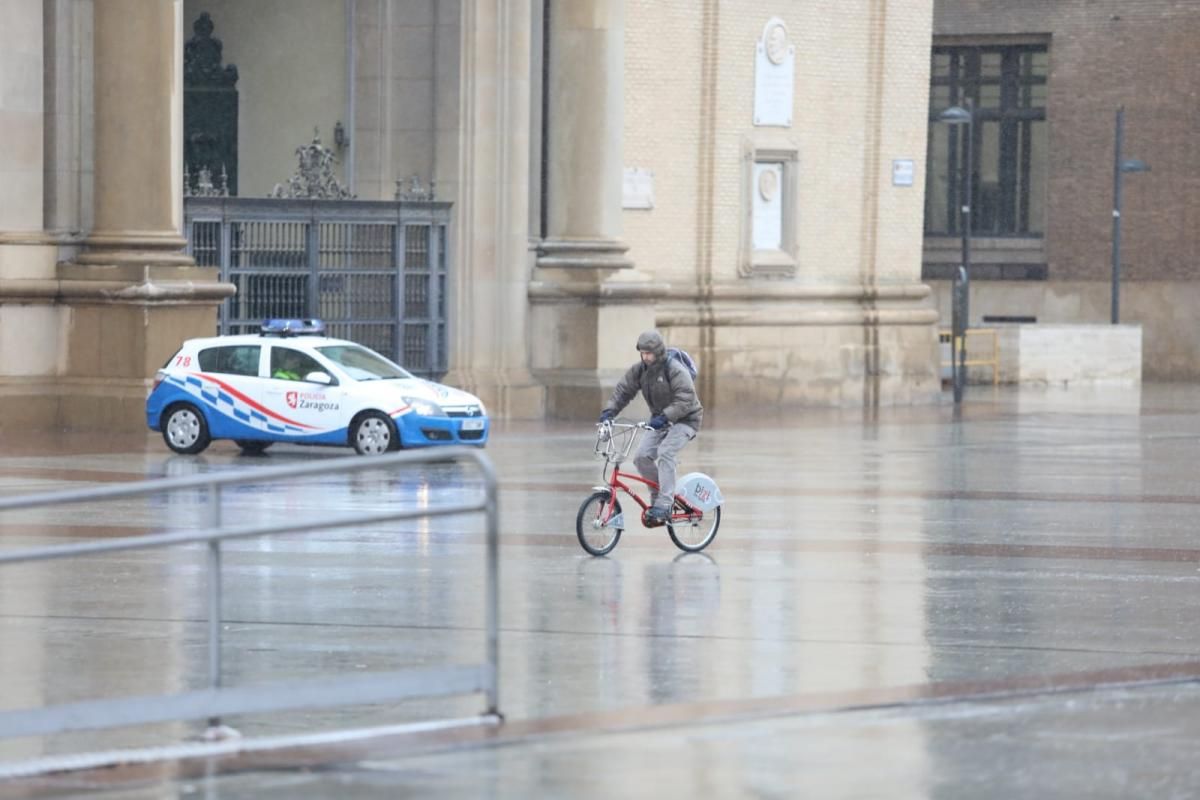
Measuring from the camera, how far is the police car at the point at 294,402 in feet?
84.7

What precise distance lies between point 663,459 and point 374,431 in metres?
8.98

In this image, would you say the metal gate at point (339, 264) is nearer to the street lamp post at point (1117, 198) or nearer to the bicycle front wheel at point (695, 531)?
the bicycle front wheel at point (695, 531)

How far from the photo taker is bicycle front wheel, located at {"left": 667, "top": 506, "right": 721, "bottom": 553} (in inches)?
678

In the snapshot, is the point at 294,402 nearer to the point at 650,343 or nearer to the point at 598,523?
the point at 650,343

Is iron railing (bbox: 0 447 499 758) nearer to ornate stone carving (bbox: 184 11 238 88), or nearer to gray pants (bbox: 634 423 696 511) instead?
gray pants (bbox: 634 423 696 511)

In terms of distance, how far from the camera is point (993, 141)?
58.5 metres

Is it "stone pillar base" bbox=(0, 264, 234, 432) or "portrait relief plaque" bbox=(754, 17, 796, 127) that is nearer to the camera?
"stone pillar base" bbox=(0, 264, 234, 432)

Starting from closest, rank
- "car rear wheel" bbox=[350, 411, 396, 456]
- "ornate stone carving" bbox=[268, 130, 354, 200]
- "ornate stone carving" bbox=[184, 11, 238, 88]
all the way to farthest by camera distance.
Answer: "car rear wheel" bbox=[350, 411, 396, 456] < "ornate stone carving" bbox=[268, 130, 354, 200] < "ornate stone carving" bbox=[184, 11, 238, 88]

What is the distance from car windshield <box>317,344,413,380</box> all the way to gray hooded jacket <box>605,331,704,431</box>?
8.98 meters

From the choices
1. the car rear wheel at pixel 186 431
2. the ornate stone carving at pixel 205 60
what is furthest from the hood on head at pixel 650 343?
the ornate stone carving at pixel 205 60

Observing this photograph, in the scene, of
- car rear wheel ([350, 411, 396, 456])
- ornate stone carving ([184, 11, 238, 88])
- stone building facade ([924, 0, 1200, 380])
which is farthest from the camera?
stone building facade ([924, 0, 1200, 380])

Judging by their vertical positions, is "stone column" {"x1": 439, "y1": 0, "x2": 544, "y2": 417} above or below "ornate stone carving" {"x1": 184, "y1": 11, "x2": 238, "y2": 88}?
below

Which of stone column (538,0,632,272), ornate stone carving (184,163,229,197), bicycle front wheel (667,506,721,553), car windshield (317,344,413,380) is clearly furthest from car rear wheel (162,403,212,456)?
bicycle front wheel (667,506,721,553)

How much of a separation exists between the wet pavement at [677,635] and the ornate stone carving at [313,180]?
31.5 ft
